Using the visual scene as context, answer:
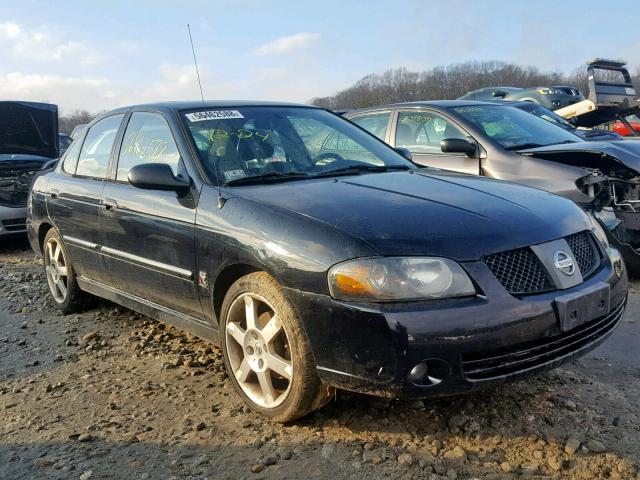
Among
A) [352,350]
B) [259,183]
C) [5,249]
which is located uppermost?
[259,183]

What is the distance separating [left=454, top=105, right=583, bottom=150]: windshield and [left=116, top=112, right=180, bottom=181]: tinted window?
11.0 feet

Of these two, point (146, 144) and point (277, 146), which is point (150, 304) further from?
point (277, 146)

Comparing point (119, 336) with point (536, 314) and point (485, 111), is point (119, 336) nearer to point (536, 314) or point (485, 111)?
point (536, 314)

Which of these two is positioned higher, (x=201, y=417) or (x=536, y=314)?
(x=536, y=314)

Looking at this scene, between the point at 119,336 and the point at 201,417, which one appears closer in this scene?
the point at 201,417

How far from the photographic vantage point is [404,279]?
8.09ft

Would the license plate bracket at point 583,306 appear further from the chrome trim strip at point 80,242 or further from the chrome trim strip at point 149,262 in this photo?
the chrome trim strip at point 80,242

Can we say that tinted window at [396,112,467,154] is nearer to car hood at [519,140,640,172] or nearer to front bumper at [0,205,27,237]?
car hood at [519,140,640,172]

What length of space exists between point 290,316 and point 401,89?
50647 millimetres

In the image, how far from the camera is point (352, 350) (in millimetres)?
2508

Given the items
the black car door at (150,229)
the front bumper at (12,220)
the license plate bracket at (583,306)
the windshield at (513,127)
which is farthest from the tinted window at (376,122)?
the front bumper at (12,220)

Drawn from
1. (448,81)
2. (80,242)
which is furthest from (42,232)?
(448,81)

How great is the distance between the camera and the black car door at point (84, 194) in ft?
13.9

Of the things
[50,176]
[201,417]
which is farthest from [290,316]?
[50,176]
